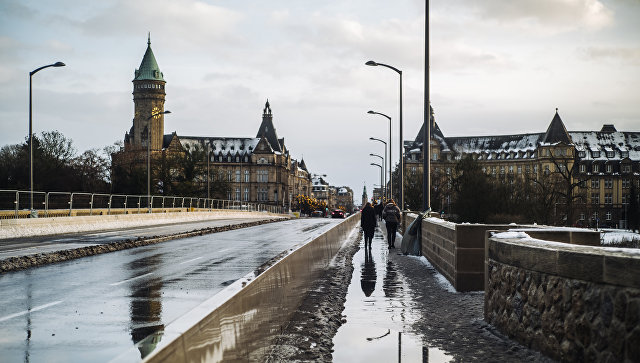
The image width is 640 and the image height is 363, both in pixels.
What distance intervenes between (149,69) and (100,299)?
180877mm

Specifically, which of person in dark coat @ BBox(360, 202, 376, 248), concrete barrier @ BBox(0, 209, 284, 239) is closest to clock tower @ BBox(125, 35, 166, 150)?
concrete barrier @ BBox(0, 209, 284, 239)

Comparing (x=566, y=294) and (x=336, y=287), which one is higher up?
(x=566, y=294)

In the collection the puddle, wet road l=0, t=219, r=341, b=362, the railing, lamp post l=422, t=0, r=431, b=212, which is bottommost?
the puddle

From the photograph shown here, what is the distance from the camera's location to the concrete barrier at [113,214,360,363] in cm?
545

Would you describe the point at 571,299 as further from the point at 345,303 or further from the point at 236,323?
the point at 345,303

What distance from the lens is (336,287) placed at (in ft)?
55.4

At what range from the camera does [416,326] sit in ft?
37.8

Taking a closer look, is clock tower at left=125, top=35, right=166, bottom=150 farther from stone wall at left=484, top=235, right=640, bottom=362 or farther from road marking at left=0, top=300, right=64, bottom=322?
stone wall at left=484, top=235, right=640, bottom=362

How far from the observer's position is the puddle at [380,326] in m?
9.35

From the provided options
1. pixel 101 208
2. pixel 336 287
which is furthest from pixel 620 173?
pixel 336 287

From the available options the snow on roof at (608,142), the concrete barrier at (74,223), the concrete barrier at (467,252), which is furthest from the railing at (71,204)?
the snow on roof at (608,142)

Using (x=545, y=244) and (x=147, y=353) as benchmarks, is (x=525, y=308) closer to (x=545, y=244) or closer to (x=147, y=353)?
(x=545, y=244)

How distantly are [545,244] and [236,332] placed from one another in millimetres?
3830

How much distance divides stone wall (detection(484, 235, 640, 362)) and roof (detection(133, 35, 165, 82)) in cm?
18302
